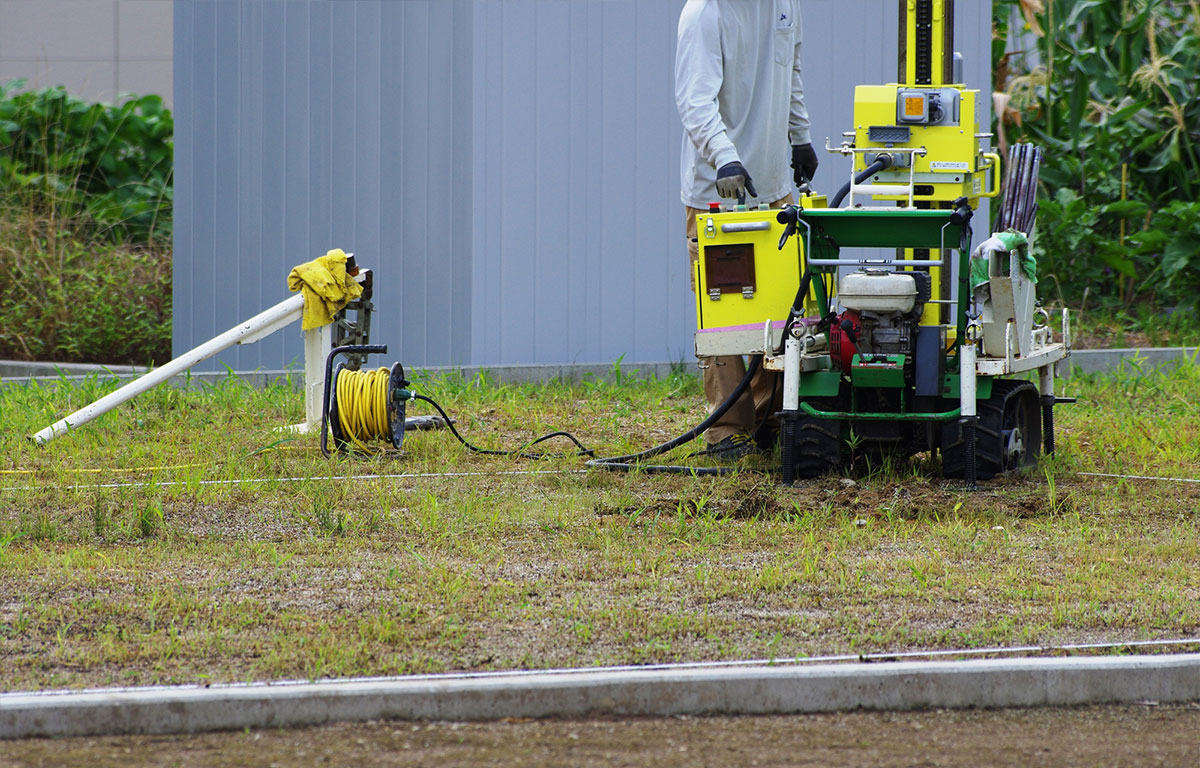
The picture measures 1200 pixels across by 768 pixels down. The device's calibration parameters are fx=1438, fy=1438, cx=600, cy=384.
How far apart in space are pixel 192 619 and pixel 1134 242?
883cm

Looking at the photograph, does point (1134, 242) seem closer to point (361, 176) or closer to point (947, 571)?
point (361, 176)

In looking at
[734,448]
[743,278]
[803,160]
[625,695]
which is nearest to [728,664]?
[625,695]

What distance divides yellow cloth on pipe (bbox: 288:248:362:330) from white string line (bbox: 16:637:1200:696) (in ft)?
11.6

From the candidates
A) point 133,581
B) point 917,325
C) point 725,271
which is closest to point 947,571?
point 917,325

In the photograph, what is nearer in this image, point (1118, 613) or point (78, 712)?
point (78, 712)

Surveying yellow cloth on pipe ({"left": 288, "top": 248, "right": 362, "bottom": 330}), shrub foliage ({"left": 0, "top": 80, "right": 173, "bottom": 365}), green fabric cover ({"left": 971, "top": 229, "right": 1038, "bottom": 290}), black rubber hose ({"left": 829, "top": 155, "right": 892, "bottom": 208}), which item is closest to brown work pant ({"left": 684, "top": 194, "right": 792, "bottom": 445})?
black rubber hose ({"left": 829, "top": 155, "right": 892, "bottom": 208})

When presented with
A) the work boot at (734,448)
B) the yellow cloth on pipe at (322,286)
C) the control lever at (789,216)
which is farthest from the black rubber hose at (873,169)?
the yellow cloth on pipe at (322,286)

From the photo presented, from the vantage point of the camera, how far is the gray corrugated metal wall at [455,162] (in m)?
8.59

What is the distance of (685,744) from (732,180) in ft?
10.4

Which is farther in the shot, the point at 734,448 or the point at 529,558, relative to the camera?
the point at 734,448

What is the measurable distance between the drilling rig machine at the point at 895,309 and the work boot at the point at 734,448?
551mm

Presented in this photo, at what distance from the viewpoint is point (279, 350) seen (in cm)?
883

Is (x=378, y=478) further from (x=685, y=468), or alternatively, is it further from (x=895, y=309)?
(x=895, y=309)

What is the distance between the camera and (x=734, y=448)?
6.23 metres
